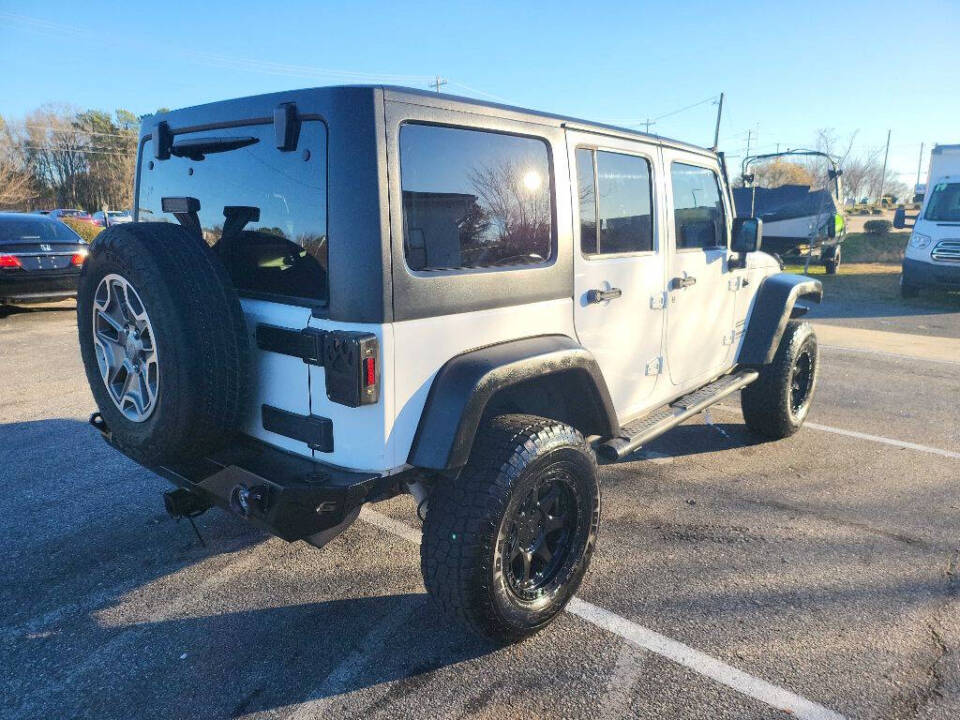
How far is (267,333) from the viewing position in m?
2.44

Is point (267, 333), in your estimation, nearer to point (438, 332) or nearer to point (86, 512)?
point (438, 332)

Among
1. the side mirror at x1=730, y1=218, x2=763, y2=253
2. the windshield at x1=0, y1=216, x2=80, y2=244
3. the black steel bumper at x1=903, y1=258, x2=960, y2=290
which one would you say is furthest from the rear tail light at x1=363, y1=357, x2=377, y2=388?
the black steel bumper at x1=903, y1=258, x2=960, y2=290

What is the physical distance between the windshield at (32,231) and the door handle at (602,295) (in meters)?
9.27

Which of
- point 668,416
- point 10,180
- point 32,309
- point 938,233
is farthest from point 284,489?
point 10,180

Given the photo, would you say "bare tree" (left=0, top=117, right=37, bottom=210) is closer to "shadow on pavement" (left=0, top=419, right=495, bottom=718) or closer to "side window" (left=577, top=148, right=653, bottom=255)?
"shadow on pavement" (left=0, top=419, right=495, bottom=718)

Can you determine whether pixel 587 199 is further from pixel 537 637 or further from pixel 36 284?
pixel 36 284

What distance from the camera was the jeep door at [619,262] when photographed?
300 cm

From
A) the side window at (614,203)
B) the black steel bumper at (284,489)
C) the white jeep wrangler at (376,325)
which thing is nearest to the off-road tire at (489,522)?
the white jeep wrangler at (376,325)

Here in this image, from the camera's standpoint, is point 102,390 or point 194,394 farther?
point 102,390

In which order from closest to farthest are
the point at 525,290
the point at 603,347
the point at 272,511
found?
1. the point at 272,511
2. the point at 525,290
3. the point at 603,347

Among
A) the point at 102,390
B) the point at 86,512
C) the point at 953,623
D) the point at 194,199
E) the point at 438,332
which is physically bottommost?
the point at 953,623

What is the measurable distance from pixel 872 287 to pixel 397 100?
15662 mm

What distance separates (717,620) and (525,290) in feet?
5.26

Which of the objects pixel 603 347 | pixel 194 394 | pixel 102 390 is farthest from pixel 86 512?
pixel 603 347
